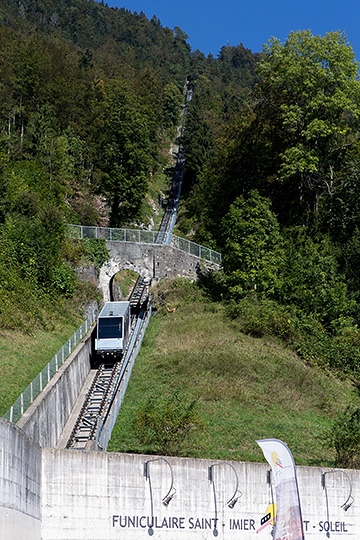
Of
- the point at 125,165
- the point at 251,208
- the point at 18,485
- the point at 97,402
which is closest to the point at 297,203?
the point at 251,208

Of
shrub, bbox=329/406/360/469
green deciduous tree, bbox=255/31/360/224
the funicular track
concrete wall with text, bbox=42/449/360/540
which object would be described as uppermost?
green deciduous tree, bbox=255/31/360/224

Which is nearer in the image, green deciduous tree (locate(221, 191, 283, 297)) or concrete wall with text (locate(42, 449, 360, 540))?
concrete wall with text (locate(42, 449, 360, 540))

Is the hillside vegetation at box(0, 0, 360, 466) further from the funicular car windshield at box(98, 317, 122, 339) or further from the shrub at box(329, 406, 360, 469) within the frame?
the funicular car windshield at box(98, 317, 122, 339)

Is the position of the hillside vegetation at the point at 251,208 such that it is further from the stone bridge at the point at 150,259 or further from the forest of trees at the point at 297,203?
the stone bridge at the point at 150,259

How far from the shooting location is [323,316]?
4241 centimetres

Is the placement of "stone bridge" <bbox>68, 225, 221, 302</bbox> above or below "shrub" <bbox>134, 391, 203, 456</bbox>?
above

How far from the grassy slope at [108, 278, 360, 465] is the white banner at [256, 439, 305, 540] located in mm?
7440

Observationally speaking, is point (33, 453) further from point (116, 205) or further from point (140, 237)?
point (116, 205)

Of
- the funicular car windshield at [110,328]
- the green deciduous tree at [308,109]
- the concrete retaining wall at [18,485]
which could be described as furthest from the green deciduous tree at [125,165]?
the concrete retaining wall at [18,485]

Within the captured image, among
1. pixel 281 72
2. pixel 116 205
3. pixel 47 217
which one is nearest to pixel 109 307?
pixel 47 217

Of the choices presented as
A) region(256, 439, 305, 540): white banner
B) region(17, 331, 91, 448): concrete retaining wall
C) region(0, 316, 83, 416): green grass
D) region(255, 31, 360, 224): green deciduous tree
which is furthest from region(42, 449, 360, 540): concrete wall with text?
region(255, 31, 360, 224): green deciduous tree

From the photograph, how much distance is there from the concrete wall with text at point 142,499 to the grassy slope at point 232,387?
11.3 feet

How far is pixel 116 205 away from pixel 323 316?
22205 mm

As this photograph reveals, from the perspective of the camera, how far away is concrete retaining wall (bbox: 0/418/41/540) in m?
18.1
